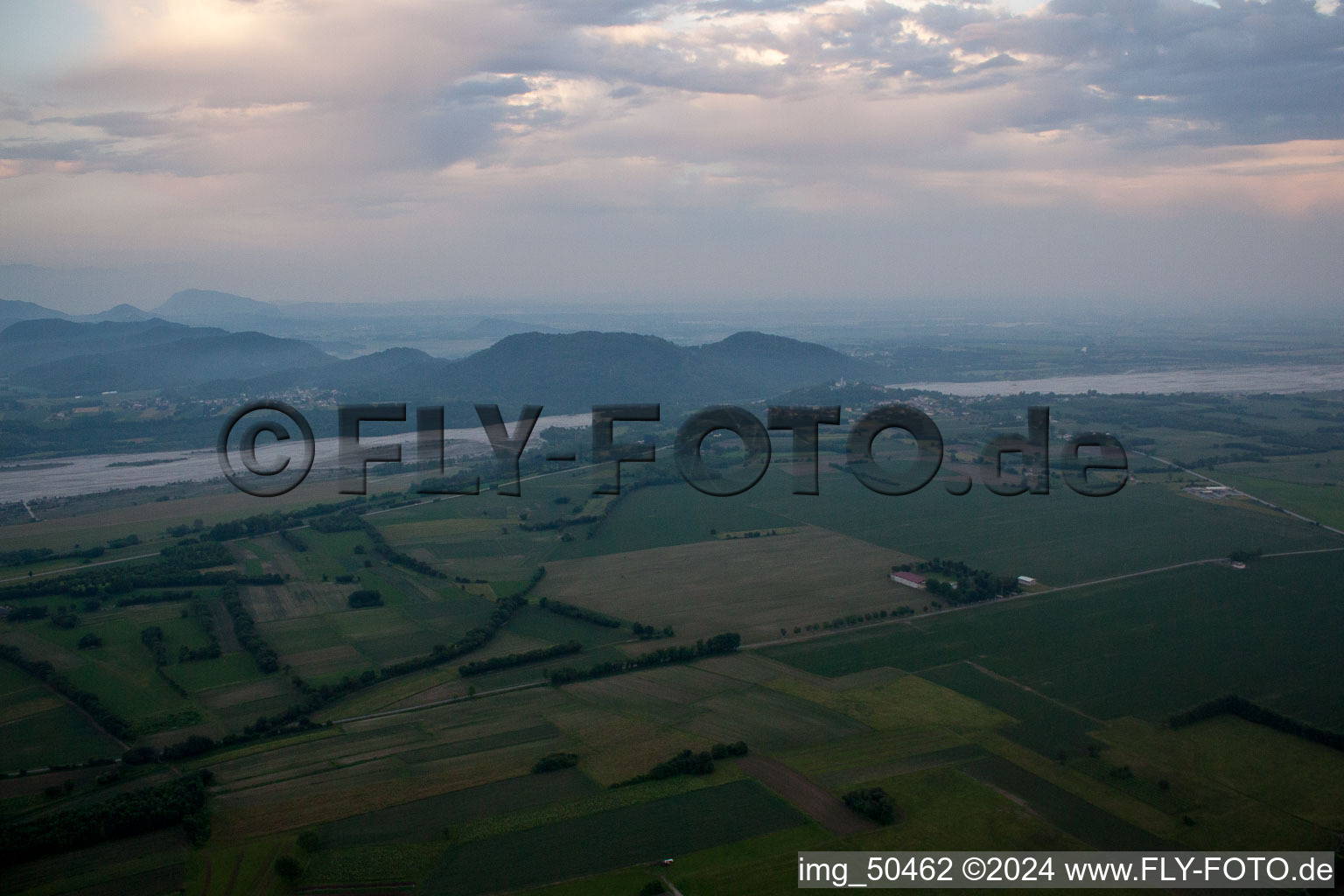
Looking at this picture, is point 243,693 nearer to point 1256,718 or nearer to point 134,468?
point 1256,718

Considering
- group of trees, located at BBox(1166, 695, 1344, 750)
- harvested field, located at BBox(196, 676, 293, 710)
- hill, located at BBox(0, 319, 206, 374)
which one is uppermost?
hill, located at BBox(0, 319, 206, 374)

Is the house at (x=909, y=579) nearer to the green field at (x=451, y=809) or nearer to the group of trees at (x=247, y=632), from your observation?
the green field at (x=451, y=809)

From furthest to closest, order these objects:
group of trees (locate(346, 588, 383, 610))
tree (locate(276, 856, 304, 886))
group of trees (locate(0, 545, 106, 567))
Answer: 1. group of trees (locate(0, 545, 106, 567))
2. group of trees (locate(346, 588, 383, 610))
3. tree (locate(276, 856, 304, 886))


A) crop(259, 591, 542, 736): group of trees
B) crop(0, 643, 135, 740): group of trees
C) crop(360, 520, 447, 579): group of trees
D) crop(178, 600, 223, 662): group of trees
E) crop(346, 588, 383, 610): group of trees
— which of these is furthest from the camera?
crop(360, 520, 447, 579): group of trees

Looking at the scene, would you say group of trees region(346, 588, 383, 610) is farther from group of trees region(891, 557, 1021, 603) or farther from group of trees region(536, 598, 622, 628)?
group of trees region(891, 557, 1021, 603)

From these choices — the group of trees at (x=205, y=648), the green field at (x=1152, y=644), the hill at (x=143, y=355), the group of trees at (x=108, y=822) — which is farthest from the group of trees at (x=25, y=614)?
the hill at (x=143, y=355)

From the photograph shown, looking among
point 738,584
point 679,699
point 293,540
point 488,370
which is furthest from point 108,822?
point 488,370

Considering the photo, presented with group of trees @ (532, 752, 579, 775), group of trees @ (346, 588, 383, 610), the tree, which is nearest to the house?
group of trees @ (532, 752, 579, 775)
